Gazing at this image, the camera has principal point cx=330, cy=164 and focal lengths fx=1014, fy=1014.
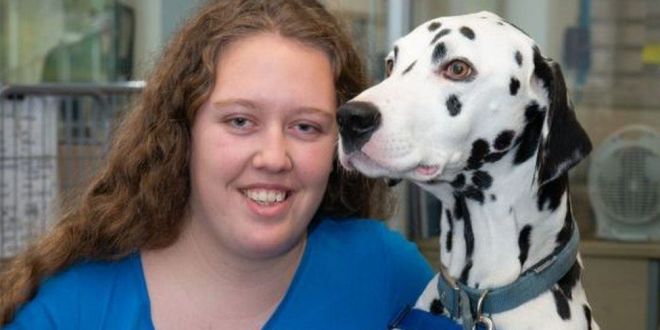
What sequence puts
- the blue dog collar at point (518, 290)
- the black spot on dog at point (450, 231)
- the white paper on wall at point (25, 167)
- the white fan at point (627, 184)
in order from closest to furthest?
the blue dog collar at point (518, 290), the black spot on dog at point (450, 231), the white paper on wall at point (25, 167), the white fan at point (627, 184)

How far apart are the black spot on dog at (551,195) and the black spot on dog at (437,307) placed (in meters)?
0.32

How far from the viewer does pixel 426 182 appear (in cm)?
228

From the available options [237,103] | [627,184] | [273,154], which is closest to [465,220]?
[273,154]

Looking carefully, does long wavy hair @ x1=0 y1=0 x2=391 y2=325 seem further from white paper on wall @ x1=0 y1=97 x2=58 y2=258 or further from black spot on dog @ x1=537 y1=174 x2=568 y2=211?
white paper on wall @ x1=0 y1=97 x2=58 y2=258

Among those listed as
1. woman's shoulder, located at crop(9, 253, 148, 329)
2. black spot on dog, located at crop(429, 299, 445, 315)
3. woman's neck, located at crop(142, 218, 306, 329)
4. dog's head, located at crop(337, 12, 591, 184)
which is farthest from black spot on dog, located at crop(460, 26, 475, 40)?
woman's shoulder, located at crop(9, 253, 148, 329)

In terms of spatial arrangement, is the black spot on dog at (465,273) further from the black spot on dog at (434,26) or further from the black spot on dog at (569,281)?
the black spot on dog at (434,26)

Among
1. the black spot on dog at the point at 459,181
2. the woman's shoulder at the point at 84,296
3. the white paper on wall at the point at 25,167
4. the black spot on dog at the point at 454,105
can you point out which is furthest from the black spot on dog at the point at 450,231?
the white paper on wall at the point at 25,167

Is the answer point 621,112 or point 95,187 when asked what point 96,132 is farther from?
point 621,112

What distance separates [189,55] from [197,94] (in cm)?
11

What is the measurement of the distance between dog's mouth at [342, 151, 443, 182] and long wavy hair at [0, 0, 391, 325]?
35cm

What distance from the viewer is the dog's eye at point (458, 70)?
2217 millimetres

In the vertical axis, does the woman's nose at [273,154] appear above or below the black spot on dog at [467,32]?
below

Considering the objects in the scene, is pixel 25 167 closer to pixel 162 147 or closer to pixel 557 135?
pixel 162 147

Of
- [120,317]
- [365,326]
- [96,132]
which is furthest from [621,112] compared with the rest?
[120,317]
